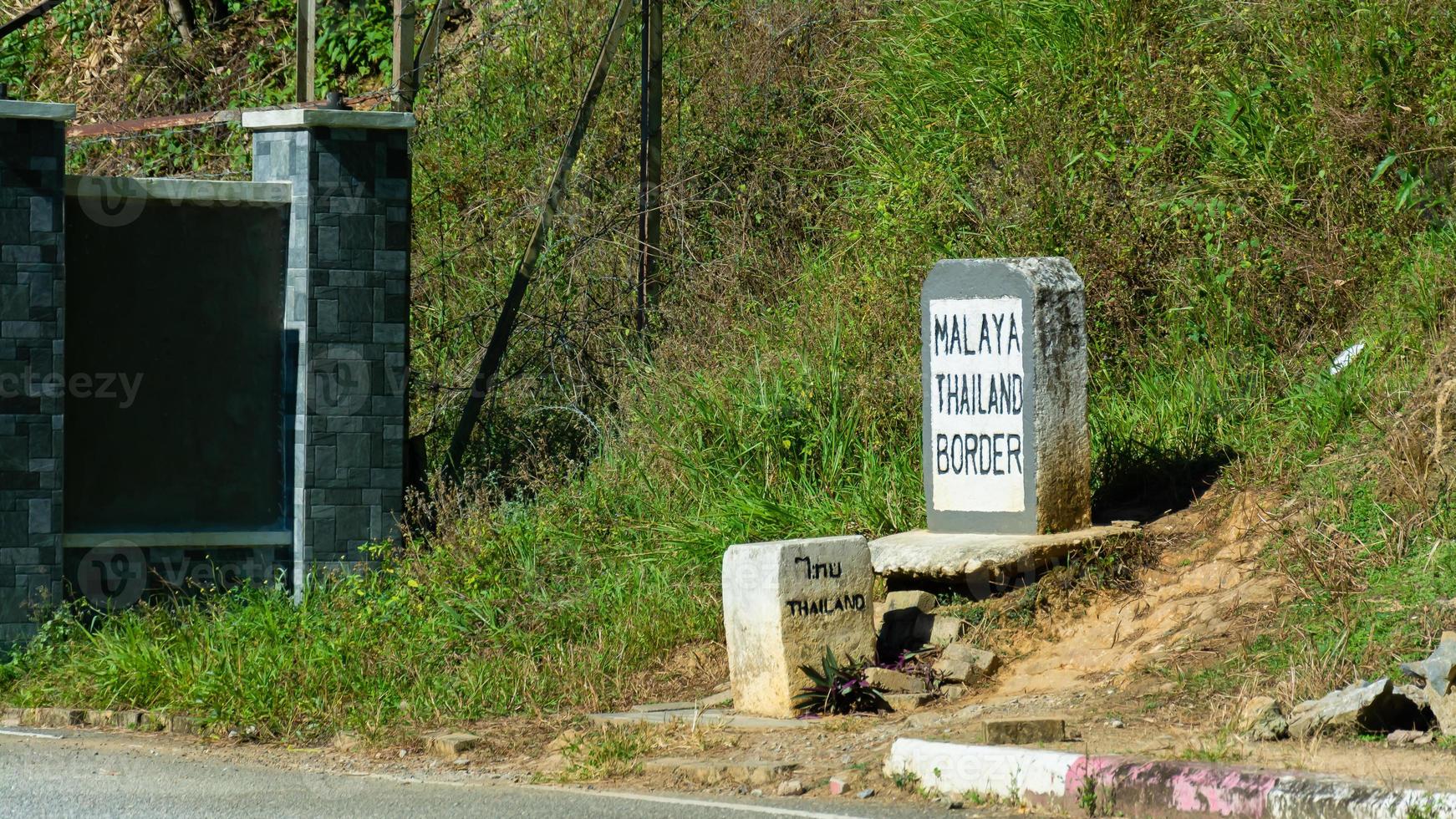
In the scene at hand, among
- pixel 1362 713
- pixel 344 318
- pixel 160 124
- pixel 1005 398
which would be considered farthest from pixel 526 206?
pixel 1362 713

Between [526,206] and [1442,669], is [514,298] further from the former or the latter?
[1442,669]

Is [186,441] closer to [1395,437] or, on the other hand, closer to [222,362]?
[222,362]

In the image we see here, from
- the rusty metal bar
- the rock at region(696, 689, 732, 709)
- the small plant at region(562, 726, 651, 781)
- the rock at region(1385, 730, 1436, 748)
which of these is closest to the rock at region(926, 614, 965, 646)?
the rock at region(696, 689, 732, 709)

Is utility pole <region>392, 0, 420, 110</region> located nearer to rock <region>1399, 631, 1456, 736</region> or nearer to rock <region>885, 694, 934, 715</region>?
rock <region>885, 694, 934, 715</region>

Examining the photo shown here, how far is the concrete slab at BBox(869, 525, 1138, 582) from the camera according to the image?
7.91 metres

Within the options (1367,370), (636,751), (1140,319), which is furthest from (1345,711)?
(1140,319)

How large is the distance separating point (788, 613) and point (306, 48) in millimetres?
5294

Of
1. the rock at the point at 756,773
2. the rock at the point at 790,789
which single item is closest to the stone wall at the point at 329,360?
the rock at the point at 756,773

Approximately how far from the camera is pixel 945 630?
794 centimetres

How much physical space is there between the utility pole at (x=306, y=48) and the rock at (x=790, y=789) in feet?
19.8

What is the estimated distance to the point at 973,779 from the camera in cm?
573

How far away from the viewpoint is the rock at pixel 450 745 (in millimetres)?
6934

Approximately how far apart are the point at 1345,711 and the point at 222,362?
6.32 metres

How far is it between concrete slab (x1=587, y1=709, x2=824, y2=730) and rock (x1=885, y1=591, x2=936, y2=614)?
117 centimetres
